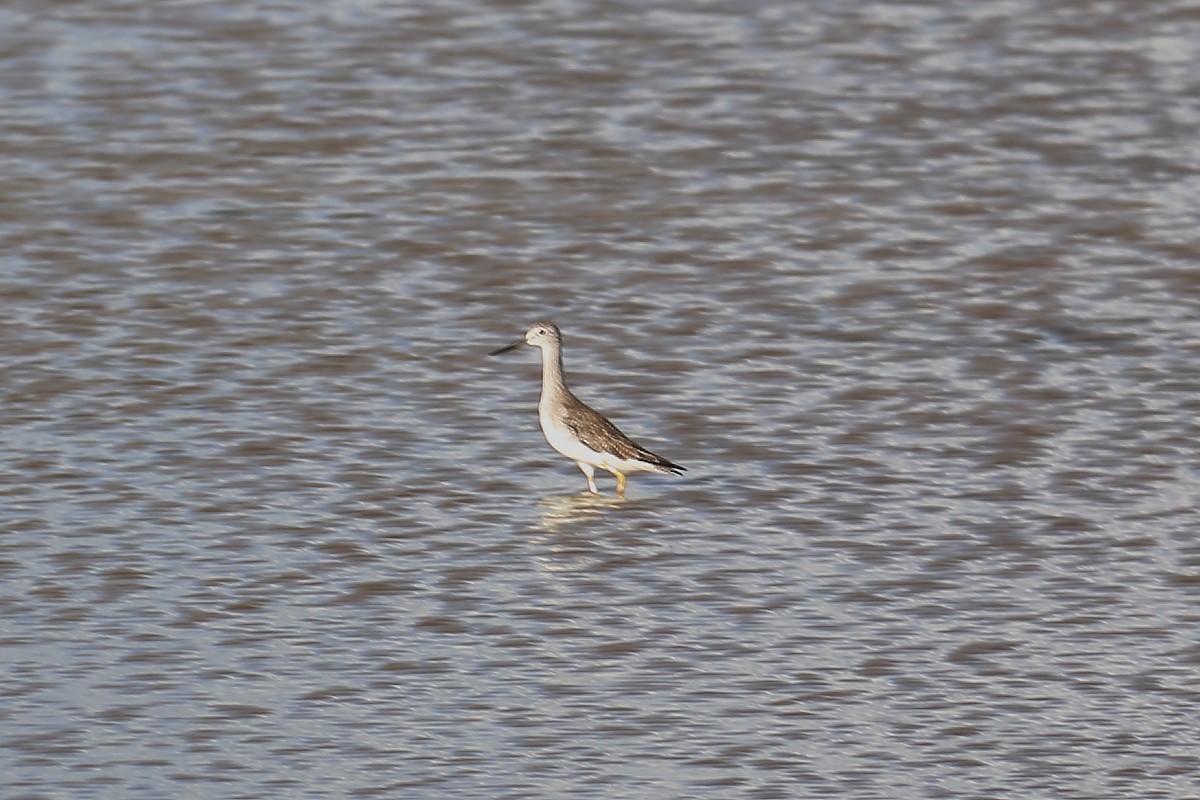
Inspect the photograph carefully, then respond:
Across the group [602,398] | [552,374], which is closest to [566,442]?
[552,374]

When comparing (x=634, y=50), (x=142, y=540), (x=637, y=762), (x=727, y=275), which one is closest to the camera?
(x=637, y=762)

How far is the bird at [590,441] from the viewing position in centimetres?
1138

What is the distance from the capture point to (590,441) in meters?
11.4

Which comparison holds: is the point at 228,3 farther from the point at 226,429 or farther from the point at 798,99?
the point at 226,429

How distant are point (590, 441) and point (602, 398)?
132cm

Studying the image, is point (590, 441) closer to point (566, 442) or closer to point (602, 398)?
point (566, 442)

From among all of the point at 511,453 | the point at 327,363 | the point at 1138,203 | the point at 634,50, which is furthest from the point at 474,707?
the point at 634,50

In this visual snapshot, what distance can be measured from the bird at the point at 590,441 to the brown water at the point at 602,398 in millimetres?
184

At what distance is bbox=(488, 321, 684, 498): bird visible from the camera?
37.3 feet

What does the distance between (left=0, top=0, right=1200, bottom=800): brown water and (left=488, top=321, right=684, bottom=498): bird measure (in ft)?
0.60

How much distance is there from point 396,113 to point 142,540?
757cm

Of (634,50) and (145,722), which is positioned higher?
(634,50)

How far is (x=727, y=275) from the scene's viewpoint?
1461cm

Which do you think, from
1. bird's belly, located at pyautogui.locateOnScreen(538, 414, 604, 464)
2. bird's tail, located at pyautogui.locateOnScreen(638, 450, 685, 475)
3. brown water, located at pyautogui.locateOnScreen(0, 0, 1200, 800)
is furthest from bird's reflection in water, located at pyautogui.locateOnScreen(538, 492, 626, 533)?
bird's tail, located at pyautogui.locateOnScreen(638, 450, 685, 475)
